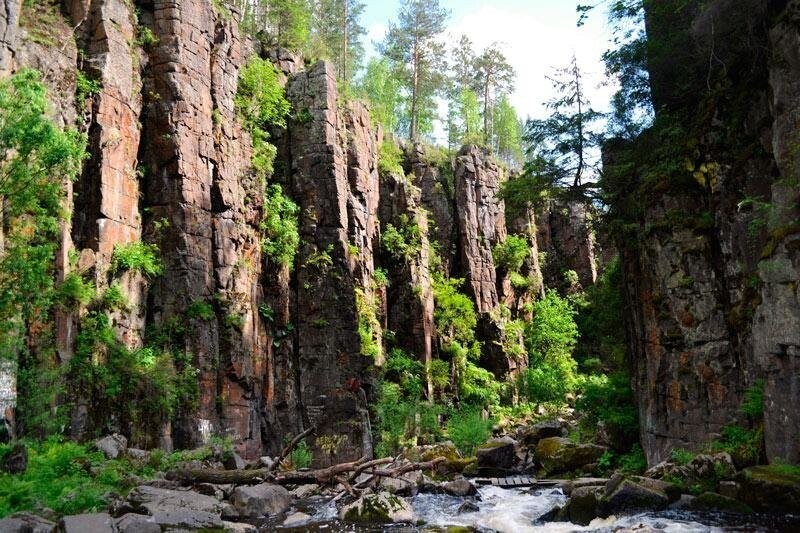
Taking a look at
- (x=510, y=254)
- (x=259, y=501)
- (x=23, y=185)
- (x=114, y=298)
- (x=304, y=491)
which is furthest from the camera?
(x=510, y=254)

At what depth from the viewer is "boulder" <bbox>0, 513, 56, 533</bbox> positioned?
7.33 meters

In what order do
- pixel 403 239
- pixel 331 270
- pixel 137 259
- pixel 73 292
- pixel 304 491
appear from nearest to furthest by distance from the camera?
pixel 304 491 → pixel 73 292 → pixel 137 259 → pixel 331 270 → pixel 403 239

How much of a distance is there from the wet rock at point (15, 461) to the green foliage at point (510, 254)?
33.6m

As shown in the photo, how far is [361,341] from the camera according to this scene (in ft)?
89.4

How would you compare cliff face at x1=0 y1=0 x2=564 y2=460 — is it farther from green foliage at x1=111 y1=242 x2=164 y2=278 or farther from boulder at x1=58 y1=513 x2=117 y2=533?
boulder at x1=58 y1=513 x2=117 y2=533

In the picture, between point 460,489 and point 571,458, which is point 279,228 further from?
point 571,458

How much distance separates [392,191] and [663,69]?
66.4 ft

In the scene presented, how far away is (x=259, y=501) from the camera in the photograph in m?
11.3

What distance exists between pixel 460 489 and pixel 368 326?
14937 mm

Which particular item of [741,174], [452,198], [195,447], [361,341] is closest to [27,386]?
[195,447]

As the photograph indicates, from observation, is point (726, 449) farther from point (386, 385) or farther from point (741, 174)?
point (386, 385)

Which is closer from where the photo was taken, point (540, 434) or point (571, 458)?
point (571, 458)

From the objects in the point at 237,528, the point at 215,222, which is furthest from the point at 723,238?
the point at 215,222

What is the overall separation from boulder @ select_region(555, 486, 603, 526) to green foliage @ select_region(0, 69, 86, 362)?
13.2 metres
